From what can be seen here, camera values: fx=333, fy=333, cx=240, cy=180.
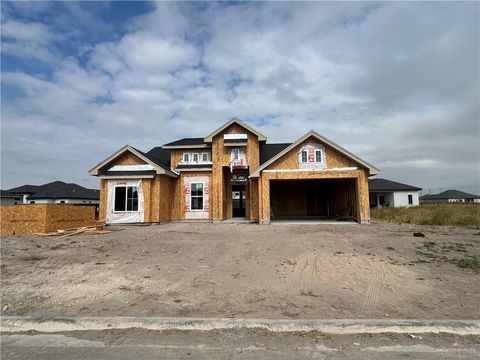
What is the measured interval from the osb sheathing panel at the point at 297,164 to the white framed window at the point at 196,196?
586 cm

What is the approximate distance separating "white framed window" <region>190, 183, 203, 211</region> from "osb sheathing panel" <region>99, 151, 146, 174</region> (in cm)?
415

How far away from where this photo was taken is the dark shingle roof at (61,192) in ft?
141

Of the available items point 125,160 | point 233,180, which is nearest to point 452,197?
point 233,180

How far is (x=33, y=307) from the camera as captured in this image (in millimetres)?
6742

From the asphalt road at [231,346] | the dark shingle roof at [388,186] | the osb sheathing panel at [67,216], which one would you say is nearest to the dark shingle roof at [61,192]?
the osb sheathing panel at [67,216]

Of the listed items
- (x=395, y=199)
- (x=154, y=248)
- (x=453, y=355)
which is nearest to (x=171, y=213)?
(x=154, y=248)

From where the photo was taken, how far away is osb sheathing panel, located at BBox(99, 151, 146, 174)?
22.1 metres

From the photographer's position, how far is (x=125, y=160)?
2220 cm

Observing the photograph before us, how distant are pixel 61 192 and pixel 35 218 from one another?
29.8 m

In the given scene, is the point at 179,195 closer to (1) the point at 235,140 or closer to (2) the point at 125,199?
(2) the point at 125,199

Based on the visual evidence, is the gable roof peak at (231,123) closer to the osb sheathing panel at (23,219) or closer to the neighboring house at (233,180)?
the neighboring house at (233,180)

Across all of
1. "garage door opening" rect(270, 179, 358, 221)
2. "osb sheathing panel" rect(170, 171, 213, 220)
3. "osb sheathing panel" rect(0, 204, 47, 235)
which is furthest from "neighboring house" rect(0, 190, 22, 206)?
"garage door opening" rect(270, 179, 358, 221)

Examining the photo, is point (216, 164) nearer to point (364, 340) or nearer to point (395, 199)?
point (364, 340)

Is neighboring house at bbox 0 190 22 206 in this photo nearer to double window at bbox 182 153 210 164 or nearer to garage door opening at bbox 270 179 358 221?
double window at bbox 182 153 210 164
